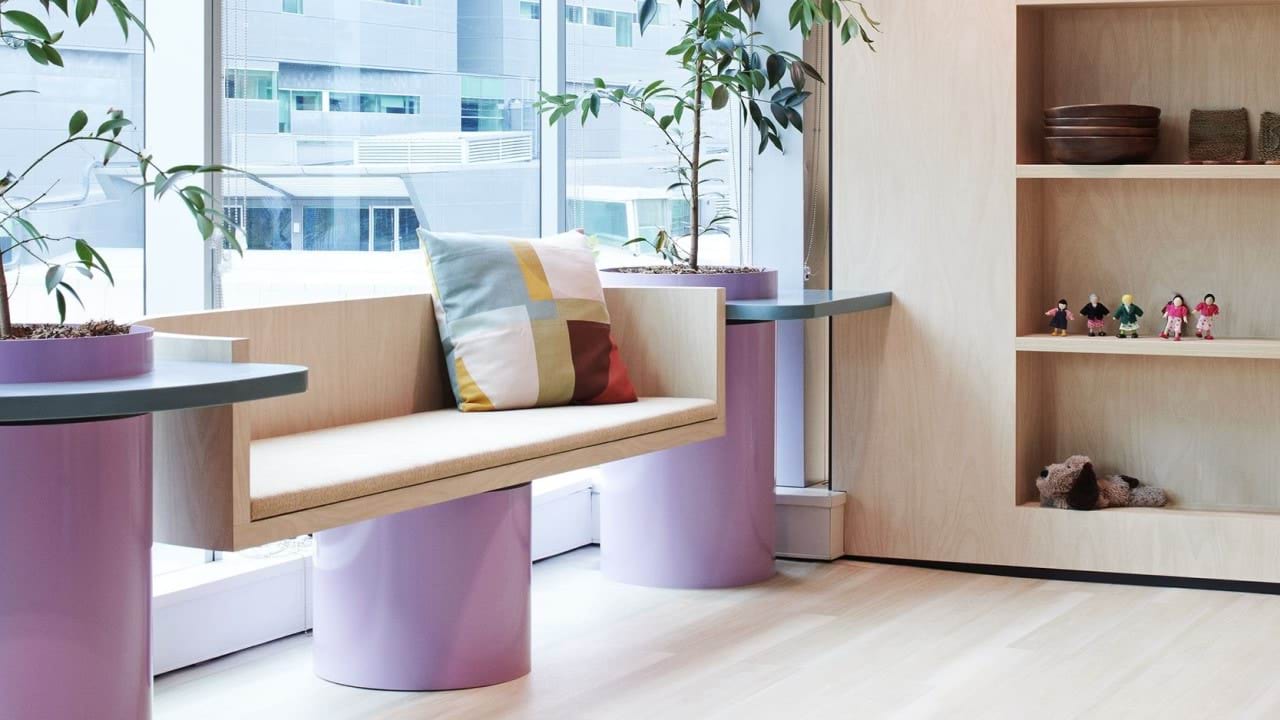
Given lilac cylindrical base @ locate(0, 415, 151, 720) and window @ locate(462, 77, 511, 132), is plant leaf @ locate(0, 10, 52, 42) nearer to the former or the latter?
lilac cylindrical base @ locate(0, 415, 151, 720)

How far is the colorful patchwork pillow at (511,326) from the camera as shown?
3.26 meters

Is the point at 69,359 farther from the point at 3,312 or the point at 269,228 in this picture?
the point at 269,228

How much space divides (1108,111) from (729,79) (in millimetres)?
912

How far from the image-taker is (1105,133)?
374 cm

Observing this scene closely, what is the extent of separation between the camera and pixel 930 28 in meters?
3.91

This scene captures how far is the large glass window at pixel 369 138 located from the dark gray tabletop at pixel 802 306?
753 millimetres

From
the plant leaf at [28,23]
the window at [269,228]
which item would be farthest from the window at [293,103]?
the plant leaf at [28,23]

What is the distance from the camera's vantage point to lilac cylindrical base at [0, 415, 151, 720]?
199 centimetres

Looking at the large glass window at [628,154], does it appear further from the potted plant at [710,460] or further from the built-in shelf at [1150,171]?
the built-in shelf at [1150,171]

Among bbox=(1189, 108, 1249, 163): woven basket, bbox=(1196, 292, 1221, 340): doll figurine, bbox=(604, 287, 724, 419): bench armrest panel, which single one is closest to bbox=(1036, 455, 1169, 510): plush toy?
bbox=(1196, 292, 1221, 340): doll figurine

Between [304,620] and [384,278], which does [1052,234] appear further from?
[304,620]

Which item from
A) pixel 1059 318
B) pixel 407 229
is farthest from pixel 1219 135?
pixel 407 229

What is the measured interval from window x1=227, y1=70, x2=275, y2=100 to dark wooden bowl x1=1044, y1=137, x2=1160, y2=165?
1.88 meters

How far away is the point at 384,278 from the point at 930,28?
1498 mm
